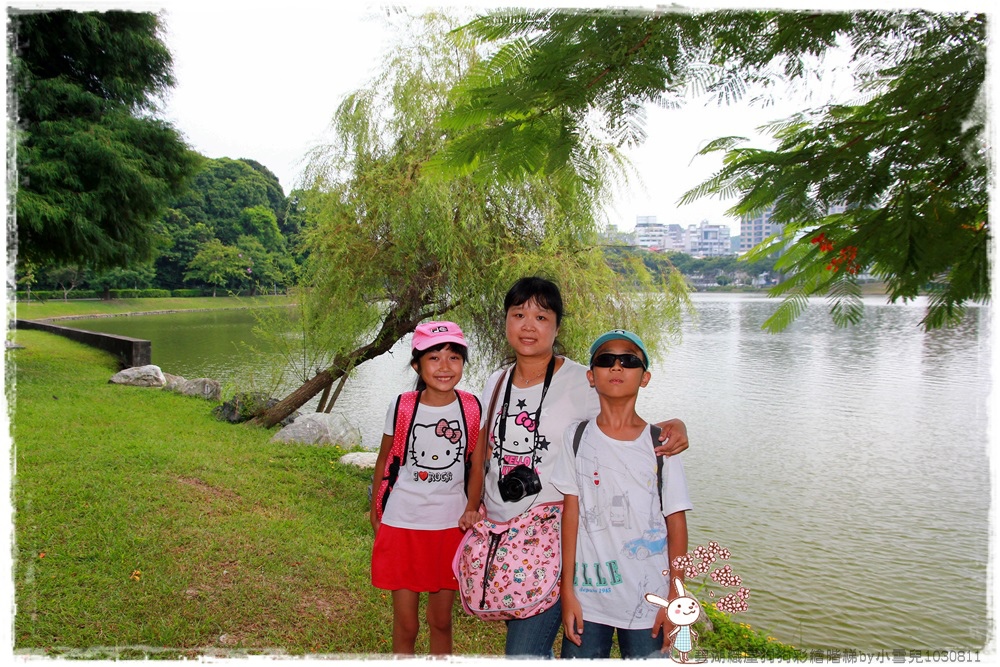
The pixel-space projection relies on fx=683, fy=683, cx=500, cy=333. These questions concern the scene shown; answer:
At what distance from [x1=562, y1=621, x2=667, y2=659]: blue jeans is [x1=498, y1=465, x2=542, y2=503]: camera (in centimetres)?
34

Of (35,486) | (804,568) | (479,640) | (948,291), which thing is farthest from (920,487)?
(35,486)

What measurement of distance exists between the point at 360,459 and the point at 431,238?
2009 millimetres

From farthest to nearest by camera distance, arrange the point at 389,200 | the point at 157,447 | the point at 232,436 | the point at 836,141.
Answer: the point at 232,436, the point at 389,200, the point at 157,447, the point at 836,141

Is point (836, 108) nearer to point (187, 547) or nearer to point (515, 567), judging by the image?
point (515, 567)

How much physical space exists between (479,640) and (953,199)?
2.39 metres

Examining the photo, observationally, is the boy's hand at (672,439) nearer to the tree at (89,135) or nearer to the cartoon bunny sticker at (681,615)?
→ the cartoon bunny sticker at (681,615)

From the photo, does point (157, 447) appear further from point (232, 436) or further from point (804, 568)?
point (804, 568)

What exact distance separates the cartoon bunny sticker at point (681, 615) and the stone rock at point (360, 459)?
4.45 metres

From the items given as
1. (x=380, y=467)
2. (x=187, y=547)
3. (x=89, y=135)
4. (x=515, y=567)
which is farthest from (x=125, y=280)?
(x=515, y=567)

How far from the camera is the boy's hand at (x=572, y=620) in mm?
1624

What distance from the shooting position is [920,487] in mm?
6852

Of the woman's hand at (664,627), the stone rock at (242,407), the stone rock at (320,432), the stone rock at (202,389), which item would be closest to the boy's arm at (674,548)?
the woman's hand at (664,627)

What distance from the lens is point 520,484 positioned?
179 centimetres

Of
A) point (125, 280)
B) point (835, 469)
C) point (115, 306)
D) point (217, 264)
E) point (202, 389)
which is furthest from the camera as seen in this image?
point (217, 264)
